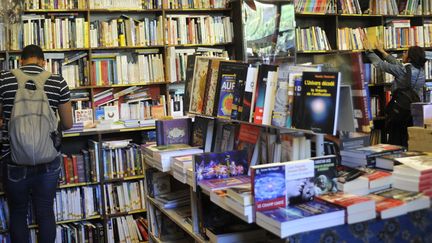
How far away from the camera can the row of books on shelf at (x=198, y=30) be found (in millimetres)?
4602

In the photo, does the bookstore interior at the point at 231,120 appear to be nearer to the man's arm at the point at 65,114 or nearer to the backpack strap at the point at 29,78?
the man's arm at the point at 65,114

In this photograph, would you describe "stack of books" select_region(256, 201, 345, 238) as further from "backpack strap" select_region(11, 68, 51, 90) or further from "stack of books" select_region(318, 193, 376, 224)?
"backpack strap" select_region(11, 68, 51, 90)

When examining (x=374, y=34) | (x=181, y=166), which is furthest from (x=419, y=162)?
(x=374, y=34)

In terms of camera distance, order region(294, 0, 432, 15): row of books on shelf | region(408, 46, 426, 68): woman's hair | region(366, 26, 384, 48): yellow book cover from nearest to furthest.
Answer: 1. region(408, 46, 426, 68): woman's hair
2. region(294, 0, 432, 15): row of books on shelf
3. region(366, 26, 384, 48): yellow book cover

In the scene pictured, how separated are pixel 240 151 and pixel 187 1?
8.63 ft

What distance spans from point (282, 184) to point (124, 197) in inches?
107

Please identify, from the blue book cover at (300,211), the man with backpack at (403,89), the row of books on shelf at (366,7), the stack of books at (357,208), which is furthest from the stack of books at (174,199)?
the man with backpack at (403,89)

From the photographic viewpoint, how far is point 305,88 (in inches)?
79.2

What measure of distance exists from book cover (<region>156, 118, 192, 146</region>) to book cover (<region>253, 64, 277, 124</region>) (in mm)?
957

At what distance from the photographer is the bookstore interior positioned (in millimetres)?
1905

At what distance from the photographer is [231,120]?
2.53m

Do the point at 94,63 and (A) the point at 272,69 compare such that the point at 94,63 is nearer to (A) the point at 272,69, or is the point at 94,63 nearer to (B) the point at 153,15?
(B) the point at 153,15

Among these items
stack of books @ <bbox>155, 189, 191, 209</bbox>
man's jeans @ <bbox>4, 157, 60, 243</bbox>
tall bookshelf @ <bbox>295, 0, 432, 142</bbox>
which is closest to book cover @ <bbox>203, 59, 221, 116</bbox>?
stack of books @ <bbox>155, 189, 191, 209</bbox>

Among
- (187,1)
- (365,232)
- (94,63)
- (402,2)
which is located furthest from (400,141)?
(365,232)
